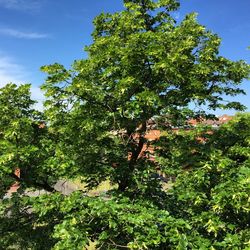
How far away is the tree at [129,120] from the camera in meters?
11.0

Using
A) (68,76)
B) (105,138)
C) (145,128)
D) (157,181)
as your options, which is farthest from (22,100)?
(157,181)

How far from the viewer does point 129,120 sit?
12.8 meters

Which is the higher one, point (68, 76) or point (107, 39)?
point (107, 39)

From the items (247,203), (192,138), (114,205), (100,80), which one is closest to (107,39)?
(100,80)

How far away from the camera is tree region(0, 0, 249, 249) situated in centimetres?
1100

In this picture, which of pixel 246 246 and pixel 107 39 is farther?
pixel 107 39

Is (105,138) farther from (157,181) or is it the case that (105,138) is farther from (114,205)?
(114,205)

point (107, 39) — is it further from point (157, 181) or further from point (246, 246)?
point (246, 246)

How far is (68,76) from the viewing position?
12695 millimetres

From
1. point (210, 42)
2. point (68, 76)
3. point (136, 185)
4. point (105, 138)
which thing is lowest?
point (136, 185)

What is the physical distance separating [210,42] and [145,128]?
386 cm

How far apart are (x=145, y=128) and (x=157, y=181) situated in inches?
78.1

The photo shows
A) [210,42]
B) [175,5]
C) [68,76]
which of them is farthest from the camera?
[175,5]

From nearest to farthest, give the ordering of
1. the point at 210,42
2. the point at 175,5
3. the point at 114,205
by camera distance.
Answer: the point at 114,205
the point at 210,42
the point at 175,5
